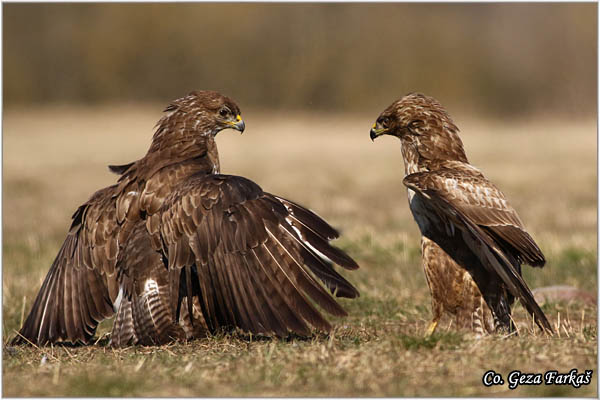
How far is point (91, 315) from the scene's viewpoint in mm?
6285

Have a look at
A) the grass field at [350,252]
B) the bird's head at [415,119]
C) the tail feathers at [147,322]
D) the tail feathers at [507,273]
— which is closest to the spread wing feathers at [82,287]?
the grass field at [350,252]

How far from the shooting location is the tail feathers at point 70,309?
20.6 ft

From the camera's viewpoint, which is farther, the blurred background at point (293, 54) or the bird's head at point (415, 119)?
the blurred background at point (293, 54)

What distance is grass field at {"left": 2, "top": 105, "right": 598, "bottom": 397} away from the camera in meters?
4.56

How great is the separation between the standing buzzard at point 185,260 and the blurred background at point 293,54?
18841mm

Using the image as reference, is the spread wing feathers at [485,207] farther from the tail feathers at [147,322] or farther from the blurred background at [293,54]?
the blurred background at [293,54]

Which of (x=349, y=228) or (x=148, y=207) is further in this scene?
(x=349, y=228)

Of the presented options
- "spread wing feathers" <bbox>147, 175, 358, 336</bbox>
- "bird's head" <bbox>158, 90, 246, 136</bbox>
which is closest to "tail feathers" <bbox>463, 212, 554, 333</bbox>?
"spread wing feathers" <bbox>147, 175, 358, 336</bbox>

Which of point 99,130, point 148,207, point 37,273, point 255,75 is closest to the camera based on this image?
point 148,207

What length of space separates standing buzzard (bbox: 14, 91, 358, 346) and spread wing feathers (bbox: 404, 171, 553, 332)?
2.17ft

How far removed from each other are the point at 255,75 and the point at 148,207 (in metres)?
22.3

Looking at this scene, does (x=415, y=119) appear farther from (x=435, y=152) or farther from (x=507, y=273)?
(x=507, y=273)

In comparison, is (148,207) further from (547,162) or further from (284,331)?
(547,162)

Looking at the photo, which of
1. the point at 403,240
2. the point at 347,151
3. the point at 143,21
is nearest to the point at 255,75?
the point at 143,21
